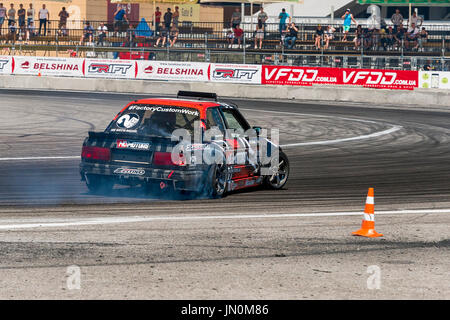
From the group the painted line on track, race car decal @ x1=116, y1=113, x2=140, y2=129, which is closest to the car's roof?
race car decal @ x1=116, y1=113, x2=140, y2=129

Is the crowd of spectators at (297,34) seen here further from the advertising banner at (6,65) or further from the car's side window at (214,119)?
the car's side window at (214,119)

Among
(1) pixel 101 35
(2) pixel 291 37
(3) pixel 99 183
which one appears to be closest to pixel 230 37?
(2) pixel 291 37

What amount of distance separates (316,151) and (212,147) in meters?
7.01

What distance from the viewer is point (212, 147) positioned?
10.6m

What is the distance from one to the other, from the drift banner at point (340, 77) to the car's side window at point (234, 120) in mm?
20602

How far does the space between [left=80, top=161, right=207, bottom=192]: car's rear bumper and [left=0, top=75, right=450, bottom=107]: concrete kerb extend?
72.5ft

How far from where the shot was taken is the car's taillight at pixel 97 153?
10.6 meters

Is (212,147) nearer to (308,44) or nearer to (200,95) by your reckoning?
(200,95)

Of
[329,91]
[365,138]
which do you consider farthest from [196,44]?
[365,138]

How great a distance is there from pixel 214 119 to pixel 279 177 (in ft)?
5.35

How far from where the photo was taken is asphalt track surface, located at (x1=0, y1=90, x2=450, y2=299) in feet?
21.4

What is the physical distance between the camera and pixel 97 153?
10.6 m

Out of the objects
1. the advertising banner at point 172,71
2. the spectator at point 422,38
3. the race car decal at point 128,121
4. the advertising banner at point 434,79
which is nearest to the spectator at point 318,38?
the spectator at point 422,38

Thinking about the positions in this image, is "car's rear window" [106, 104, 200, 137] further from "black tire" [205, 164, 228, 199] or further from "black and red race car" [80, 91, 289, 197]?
"black tire" [205, 164, 228, 199]
